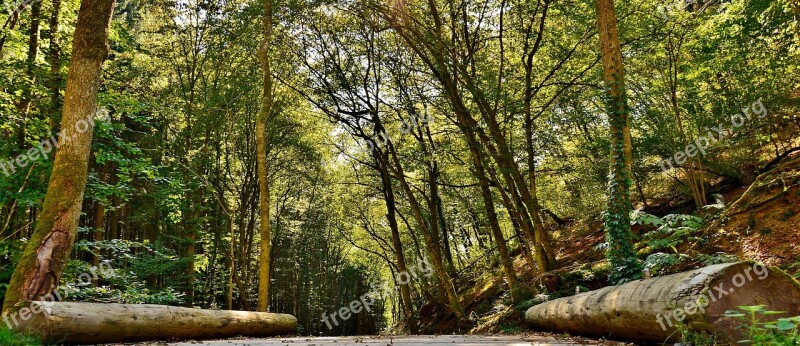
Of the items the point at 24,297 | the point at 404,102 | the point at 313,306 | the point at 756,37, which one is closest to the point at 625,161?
the point at 756,37

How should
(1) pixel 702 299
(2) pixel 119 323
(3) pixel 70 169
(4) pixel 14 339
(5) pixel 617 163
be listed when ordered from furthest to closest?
(5) pixel 617 163 < (3) pixel 70 169 < (2) pixel 119 323 < (4) pixel 14 339 < (1) pixel 702 299

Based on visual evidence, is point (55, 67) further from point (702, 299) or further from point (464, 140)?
point (702, 299)

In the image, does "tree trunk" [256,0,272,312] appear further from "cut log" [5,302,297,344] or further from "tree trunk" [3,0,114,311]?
"tree trunk" [3,0,114,311]

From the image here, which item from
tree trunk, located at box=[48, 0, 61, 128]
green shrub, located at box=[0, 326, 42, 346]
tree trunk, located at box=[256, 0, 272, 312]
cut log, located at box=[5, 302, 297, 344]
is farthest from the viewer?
tree trunk, located at box=[256, 0, 272, 312]

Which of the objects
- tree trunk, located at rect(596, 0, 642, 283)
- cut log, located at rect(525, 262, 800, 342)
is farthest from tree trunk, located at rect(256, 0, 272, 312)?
cut log, located at rect(525, 262, 800, 342)

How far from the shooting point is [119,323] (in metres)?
5.86

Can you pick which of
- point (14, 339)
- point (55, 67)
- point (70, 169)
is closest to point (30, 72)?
point (55, 67)

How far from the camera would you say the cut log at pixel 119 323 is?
16.4 ft

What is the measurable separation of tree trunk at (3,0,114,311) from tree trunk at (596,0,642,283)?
8.15 m

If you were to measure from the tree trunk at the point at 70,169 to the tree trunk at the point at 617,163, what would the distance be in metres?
8.15

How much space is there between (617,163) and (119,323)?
8.08m

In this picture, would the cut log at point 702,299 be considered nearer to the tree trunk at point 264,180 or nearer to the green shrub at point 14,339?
the green shrub at point 14,339

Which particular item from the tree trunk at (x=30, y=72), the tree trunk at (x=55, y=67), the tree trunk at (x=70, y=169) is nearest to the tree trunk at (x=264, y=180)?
the tree trunk at (x=55, y=67)

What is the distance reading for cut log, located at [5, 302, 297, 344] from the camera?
16.4ft
